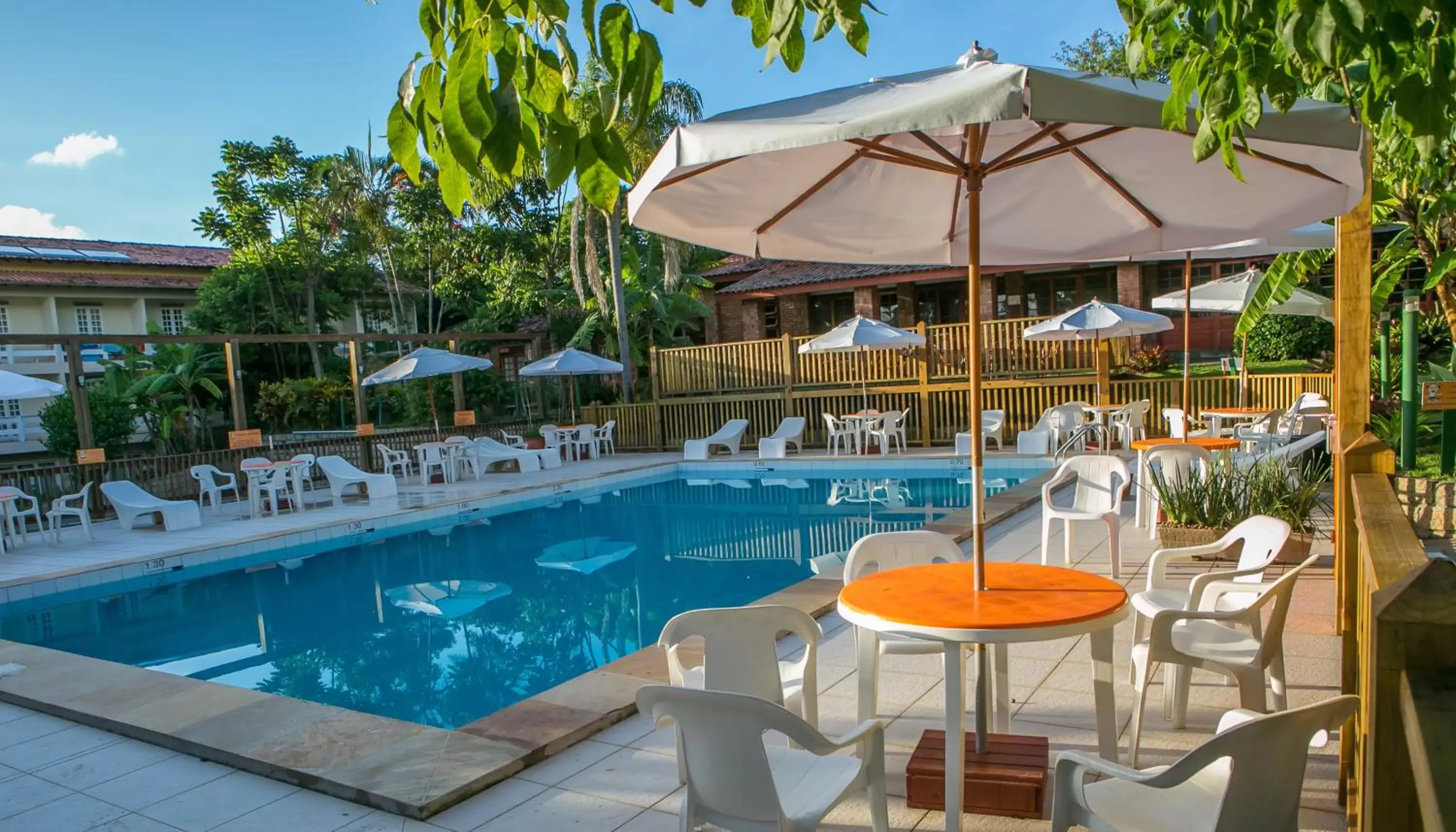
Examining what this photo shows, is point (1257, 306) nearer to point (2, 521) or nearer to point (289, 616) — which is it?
point (289, 616)

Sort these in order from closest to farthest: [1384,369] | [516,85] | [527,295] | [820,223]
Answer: [516,85] → [820,223] → [1384,369] → [527,295]

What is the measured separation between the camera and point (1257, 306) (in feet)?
34.1

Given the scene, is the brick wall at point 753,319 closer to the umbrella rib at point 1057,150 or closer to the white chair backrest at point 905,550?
the white chair backrest at point 905,550

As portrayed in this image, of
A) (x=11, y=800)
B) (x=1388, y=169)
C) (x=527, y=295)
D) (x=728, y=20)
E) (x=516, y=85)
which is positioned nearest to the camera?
(x=516, y=85)

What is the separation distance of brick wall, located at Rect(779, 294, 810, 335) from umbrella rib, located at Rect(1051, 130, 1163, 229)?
70.0 feet

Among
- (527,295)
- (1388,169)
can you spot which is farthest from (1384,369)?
(527,295)

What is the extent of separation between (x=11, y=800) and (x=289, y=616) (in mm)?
4615

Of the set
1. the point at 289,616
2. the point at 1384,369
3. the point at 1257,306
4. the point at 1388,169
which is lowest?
the point at 289,616

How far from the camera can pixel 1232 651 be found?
10.8ft

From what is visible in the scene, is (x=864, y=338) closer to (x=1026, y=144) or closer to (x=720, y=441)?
(x=720, y=441)

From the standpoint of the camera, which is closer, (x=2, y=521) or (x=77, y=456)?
(x=2, y=521)

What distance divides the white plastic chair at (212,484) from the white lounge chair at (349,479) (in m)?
1.37

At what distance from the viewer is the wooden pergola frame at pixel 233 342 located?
505 inches

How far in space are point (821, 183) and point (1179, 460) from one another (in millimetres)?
4893
